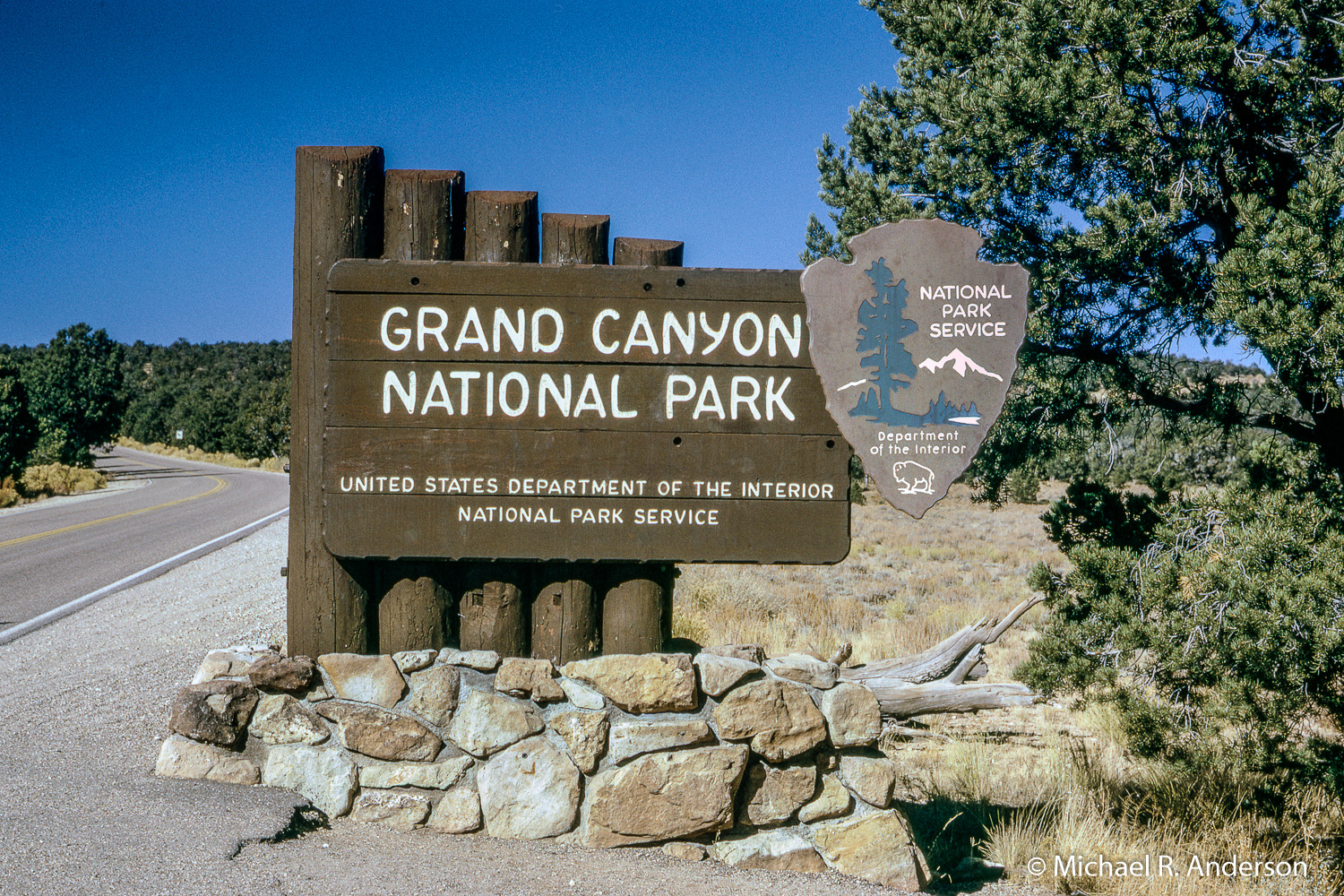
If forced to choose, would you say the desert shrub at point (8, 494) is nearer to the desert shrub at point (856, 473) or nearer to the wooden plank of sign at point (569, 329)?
the desert shrub at point (856, 473)

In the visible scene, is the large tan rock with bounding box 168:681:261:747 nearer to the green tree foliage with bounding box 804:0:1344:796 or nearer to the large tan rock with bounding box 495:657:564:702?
the large tan rock with bounding box 495:657:564:702

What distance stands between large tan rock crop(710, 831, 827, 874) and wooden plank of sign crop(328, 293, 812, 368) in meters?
2.00

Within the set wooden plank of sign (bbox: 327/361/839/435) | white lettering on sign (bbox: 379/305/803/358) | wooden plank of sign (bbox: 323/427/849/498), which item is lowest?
wooden plank of sign (bbox: 323/427/849/498)

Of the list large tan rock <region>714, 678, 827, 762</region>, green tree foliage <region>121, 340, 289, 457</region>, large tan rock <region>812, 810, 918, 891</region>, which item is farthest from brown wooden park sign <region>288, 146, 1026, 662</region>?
green tree foliage <region>121, 340, 289, 457</region>

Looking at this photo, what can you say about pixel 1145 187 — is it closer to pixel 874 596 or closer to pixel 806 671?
pixel 806 671

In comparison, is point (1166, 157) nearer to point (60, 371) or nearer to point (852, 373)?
point (852, 373)

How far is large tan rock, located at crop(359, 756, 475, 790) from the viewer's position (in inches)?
147

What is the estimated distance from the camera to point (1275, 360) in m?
5.86

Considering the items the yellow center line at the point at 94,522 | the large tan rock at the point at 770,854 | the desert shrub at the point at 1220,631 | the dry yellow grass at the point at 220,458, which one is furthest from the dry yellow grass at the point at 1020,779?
the dry yellow grass at the point at 220,458

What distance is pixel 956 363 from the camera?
382 centimetres

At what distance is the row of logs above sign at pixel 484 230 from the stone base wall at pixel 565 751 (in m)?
1.71

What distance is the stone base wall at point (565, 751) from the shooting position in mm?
3732

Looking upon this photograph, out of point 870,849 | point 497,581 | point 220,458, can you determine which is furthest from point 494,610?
point 220,458

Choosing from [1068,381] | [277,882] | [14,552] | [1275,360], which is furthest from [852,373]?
[14,552]
